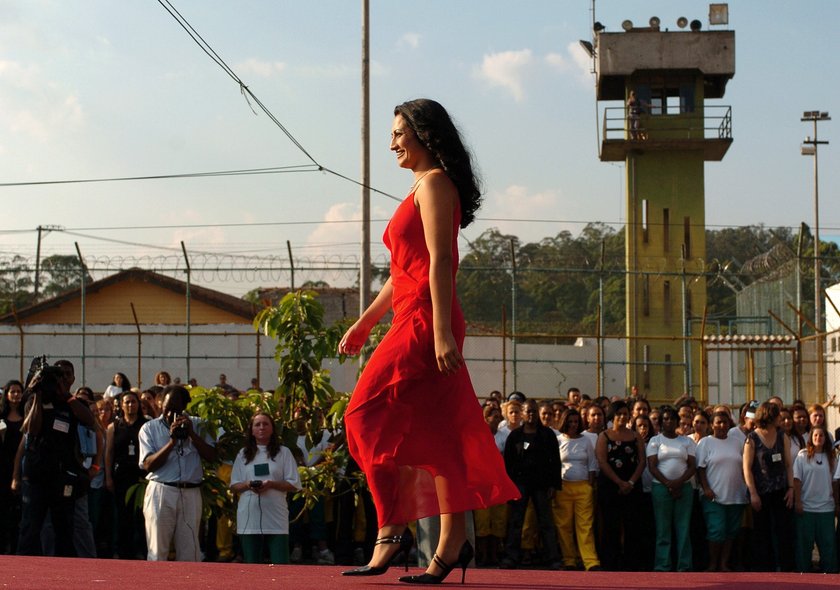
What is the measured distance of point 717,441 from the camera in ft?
41.4

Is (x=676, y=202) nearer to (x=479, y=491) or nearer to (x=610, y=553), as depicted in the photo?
(x=610, y=553)

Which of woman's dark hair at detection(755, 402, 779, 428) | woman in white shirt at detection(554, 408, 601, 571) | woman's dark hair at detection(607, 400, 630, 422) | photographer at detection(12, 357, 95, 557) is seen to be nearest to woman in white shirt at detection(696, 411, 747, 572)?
woman's dark hair at detection(755, 402, 779, 428)

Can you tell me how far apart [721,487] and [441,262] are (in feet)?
28.2

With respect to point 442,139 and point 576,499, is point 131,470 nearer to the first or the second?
point 576,499

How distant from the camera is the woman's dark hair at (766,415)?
12.5 m

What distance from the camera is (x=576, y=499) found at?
12930mm

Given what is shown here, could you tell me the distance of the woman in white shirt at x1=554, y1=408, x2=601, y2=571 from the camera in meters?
12.9

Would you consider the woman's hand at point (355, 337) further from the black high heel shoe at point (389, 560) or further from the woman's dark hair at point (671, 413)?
the woman's dark hair at point (671, 413)

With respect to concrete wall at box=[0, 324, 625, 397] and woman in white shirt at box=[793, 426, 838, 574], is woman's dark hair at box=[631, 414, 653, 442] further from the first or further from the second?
concrete wall at box=[0, 324, 625, 397]

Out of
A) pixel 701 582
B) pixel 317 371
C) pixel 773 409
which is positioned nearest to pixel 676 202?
pixel 773 409

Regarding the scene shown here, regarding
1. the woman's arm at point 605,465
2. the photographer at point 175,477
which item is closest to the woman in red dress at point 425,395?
the photographer at point 175,477

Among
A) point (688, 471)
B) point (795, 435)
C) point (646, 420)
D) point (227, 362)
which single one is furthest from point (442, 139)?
point (227, 362)

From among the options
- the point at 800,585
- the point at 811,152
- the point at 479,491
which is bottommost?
the point at 800,585

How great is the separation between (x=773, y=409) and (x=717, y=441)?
25.2 inches
